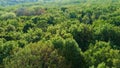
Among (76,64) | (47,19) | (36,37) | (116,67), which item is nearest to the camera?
(116,67)

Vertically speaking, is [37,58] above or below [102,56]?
above

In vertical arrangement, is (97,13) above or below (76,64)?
below

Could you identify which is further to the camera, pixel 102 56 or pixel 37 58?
pixel 102 56

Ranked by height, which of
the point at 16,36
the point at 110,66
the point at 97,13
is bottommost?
the point at 97,13

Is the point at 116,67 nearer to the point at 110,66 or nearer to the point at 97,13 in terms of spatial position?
the point at 110,66

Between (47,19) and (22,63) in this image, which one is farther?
(47,19)

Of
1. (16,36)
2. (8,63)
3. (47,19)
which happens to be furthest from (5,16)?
(8,63)

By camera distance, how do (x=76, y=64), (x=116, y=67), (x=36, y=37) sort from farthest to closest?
(x=36, y=37) → (x=76, y=64) → (x=116, y=67)

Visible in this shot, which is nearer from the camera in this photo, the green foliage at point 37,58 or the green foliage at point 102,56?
the green foliage at point 102,56

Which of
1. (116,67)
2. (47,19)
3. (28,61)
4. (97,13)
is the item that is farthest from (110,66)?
(97,13)

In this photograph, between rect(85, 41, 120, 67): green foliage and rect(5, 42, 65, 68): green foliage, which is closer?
rect(85, 41, 120, 67): green foliage
